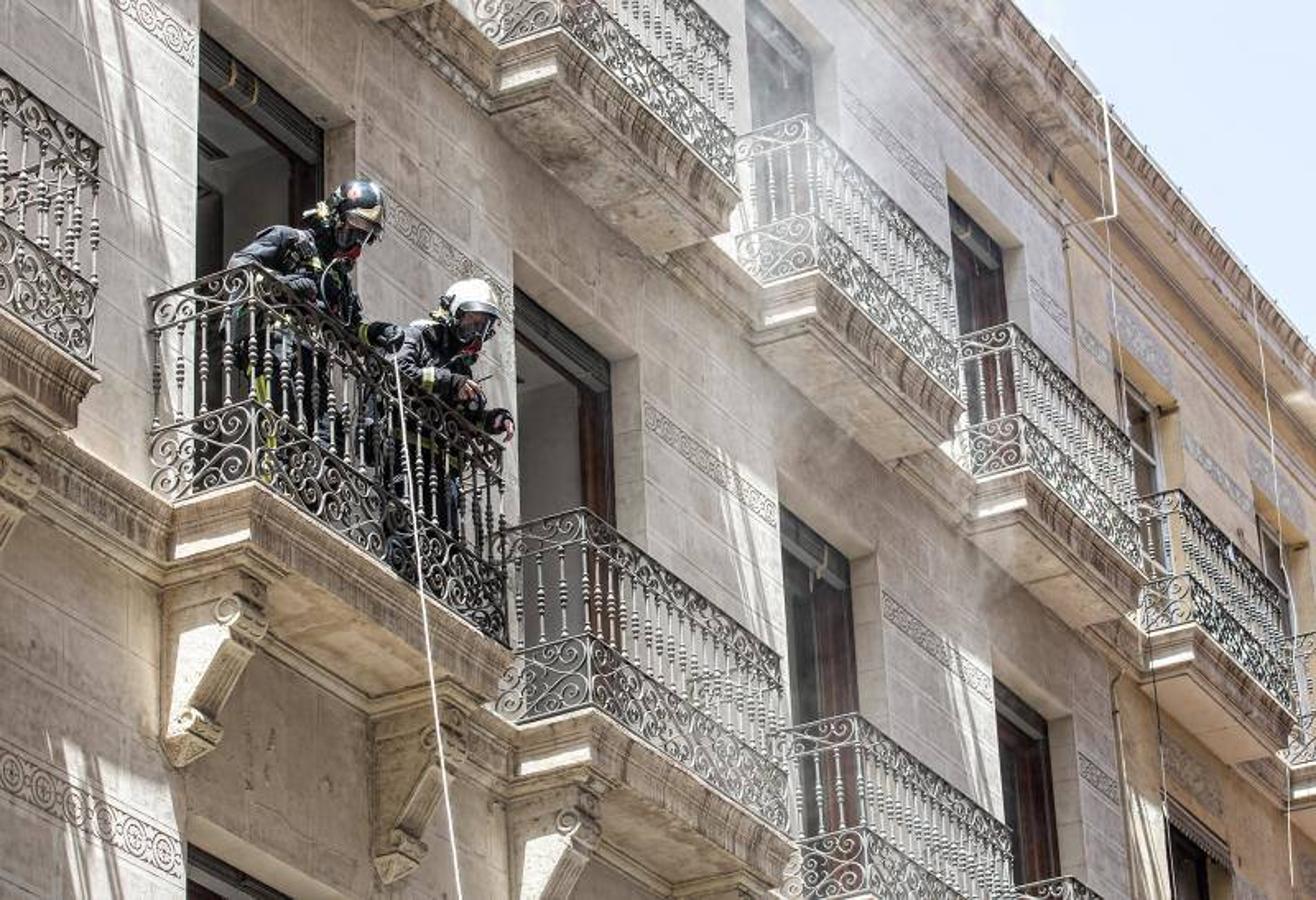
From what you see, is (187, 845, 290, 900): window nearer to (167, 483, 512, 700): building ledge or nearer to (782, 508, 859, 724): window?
(167, 483, 512, 700): building ledge

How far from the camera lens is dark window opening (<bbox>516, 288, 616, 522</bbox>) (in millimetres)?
17703

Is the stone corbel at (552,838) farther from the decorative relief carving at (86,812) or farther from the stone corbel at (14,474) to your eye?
the stone corbel at (14,474)

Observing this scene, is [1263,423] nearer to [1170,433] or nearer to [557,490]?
[1170,433]

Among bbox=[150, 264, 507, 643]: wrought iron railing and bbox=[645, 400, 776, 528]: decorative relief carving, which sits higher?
bbox=[645, 400, 776, 528]: decorative relief carving

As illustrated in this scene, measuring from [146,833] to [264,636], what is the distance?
1195 mm

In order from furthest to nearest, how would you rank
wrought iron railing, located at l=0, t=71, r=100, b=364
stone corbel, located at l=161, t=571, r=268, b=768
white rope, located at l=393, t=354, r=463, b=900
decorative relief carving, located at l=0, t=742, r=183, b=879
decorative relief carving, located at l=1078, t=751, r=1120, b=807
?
1. decorative relief carving, located at l=1078, t=751, r=1120, b=807
2. white rope, located at l=393, t=354, r=463, b=900
3. stone corbel, located at l=161, t=571, r=268, b=768
4. wrought iron railing, located at l=0, t=71, r=100, b=364
5. decorative relief carving, located at l=0, t=742, r=183, b=879

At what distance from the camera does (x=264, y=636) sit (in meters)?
13.8

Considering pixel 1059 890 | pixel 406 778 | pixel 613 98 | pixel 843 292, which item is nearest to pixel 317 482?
pixel 406 778

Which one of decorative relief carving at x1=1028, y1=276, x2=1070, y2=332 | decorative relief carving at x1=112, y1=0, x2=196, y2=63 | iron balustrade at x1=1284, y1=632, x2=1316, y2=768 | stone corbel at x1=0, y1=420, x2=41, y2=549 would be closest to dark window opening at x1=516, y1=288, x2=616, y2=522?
decorative relief carving at x1=112, y1=0, x2=196, y2=63

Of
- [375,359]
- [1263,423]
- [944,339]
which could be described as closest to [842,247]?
[944,339]

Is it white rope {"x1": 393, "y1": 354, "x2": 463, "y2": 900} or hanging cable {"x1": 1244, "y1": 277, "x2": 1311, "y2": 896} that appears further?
hanging cable {"x1": 1244, "y1": 277, "x2": 1311, "y2": 896}

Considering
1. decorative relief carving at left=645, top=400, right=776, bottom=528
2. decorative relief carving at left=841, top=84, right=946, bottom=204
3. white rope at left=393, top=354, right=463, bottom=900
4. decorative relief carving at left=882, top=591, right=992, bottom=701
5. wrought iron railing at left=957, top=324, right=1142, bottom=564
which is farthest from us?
decorative relief carving at left=841, top=84, right=946, bottom=204

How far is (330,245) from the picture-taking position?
1477cm

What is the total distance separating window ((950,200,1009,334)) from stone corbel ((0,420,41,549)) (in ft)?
38.3
